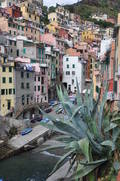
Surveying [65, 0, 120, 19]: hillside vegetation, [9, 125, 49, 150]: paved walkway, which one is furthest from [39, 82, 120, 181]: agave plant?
[65, 0, 120, 19]: hillside vegetation

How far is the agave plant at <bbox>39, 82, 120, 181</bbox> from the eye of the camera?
10578mm

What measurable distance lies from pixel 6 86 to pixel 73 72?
93.5 ft

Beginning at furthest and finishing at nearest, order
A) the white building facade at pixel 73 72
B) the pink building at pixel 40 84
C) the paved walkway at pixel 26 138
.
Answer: the white building facade at pixel 73 72 < the pink building at pixel 40 84 < the paved walkway at pixel 26 138

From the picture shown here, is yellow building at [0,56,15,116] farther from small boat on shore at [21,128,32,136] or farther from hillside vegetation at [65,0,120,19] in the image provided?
hillside vegetation at [65,0,120,19]

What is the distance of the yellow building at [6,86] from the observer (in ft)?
156

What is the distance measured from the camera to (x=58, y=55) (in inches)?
2857

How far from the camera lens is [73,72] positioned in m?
73.7

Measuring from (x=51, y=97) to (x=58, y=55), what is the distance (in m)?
11.6

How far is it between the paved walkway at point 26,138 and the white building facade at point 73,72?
30.0 m

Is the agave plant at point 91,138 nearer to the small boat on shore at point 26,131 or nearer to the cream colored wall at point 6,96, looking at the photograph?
the small boat on shore at point 26,131

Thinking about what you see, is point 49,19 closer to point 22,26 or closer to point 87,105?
point 22,26

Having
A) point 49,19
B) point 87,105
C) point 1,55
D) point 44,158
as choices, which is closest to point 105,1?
point 49,19

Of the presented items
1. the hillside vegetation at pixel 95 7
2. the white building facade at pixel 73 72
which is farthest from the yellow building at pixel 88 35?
the white building facade at pixel 73 72

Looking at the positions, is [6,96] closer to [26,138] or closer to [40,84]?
[26,138]
